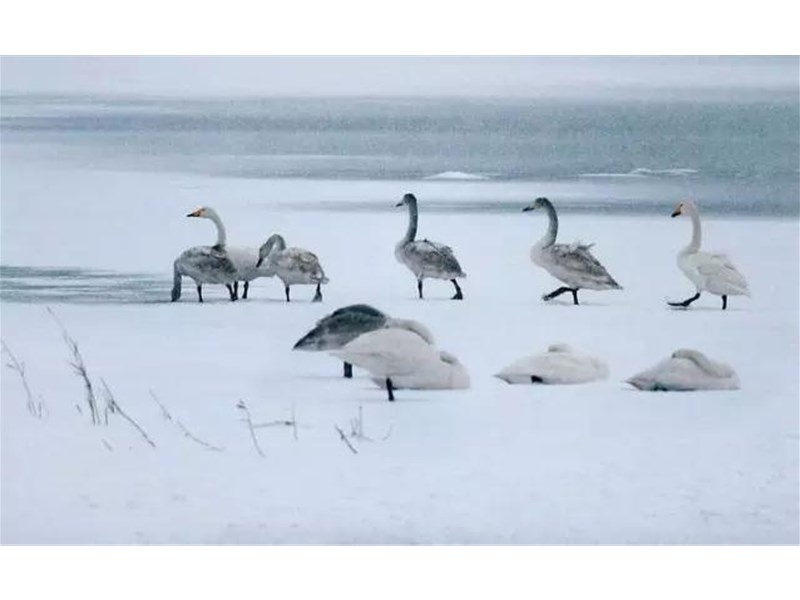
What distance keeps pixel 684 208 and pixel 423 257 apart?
77 centimetres

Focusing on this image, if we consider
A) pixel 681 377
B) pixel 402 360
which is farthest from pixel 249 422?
pixel 681 377

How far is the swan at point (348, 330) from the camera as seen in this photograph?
4160 mm

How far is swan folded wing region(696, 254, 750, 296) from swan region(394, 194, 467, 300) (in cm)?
69

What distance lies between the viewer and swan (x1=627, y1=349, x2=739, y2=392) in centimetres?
418

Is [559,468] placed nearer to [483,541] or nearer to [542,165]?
[483,541]

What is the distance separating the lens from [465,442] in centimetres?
411

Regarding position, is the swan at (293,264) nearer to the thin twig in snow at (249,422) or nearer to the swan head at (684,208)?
the thin twig in snow at (249,422)

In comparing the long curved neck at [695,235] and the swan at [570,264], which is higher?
the long curved neck at [695,235]

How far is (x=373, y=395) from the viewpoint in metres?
4.14

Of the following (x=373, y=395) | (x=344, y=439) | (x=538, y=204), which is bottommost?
(x=344, y=439)

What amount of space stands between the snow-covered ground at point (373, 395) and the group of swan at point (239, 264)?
1.1 inches

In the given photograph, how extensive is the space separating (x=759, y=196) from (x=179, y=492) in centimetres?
184

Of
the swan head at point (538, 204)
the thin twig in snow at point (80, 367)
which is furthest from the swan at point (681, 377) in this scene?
the thin twig in snow at point (80, 367)

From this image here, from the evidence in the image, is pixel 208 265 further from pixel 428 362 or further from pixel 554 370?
pixel 554 370
